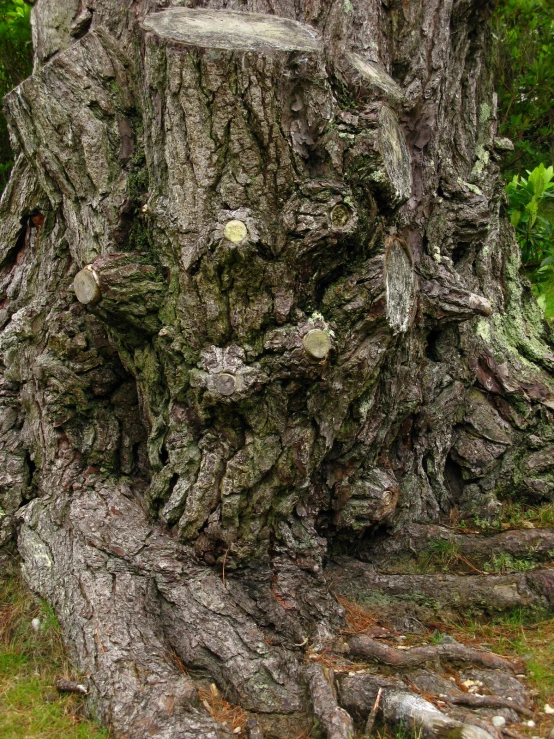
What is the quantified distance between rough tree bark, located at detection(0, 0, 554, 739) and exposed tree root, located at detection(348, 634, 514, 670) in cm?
5

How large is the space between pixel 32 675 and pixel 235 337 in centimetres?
189

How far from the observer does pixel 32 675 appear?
3131 millimetres

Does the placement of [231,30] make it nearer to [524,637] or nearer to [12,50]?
[524,637]

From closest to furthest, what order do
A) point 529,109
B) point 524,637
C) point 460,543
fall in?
point 524,637
point 460,543
point 529,109

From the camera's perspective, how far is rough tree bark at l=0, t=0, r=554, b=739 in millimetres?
2967

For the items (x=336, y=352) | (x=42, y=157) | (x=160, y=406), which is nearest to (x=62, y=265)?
(x=42, y=157)

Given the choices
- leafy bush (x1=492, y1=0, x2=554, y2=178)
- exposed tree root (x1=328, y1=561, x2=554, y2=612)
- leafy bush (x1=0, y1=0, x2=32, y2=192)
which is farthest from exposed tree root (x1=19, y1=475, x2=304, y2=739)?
leafy bush (x1=492, y1=0, x2=554, y2=178)

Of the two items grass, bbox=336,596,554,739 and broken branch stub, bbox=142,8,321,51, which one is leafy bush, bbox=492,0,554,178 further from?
grass, bbox=336,596,554,739

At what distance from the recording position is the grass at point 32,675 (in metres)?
2.80

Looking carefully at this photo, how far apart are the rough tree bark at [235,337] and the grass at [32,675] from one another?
0.11m

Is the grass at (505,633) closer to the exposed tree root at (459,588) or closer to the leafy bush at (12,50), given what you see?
the exposed tree root at (459,588)

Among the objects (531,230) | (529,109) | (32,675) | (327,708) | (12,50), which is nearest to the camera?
(327,708)

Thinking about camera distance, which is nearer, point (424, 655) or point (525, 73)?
point (424, 655)

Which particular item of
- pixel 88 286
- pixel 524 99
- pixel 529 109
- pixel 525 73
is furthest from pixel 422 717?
pixel 525 73
